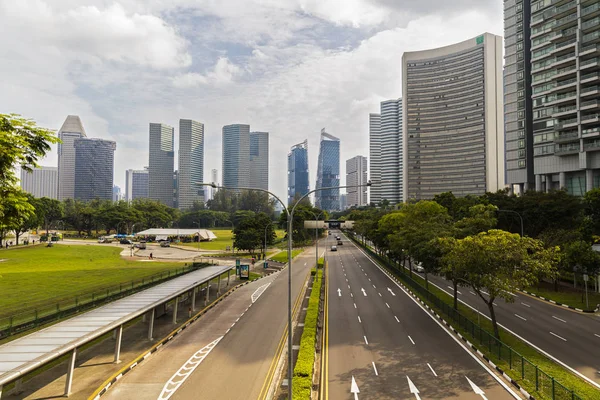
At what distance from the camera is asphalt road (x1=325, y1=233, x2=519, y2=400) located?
1873 centimetres

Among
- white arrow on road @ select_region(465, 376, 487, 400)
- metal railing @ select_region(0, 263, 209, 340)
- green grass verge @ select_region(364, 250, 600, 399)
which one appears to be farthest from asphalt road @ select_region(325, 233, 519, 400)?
metal railing @ select_region(0, 263, 209, 340)

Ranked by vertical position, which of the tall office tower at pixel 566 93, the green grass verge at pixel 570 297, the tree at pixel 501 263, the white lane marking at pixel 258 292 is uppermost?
the tall office tower at pixel 566 93

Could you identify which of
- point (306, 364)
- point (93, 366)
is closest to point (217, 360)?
point (306, 364)

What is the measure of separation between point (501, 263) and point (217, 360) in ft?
64.6

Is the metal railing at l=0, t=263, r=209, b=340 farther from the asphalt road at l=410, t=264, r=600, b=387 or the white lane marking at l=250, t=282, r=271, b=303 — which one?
the asphalt road at l=410, t=264, r=600, b=387

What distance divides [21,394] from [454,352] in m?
24.3

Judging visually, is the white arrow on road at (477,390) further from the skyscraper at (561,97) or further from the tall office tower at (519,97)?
the tall office tower at (519,97)

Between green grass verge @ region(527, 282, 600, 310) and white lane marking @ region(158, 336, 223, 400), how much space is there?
3508cm

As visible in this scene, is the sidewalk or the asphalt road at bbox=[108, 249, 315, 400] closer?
the sidewalk

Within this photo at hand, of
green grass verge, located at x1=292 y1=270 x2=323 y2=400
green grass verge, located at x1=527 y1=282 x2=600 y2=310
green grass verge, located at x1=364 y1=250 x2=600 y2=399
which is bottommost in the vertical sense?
green grass verge, located at x1=527 y1=282 x2=600 y2=310

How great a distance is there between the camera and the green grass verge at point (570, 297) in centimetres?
3730

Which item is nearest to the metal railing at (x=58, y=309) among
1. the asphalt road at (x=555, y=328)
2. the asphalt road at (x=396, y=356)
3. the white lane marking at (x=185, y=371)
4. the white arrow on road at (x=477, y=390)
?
the white lane marking at (x=185, y=371)

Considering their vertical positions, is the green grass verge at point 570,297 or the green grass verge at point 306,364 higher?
the green grass verge at point 306,364

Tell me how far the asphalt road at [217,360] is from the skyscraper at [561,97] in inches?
2695
